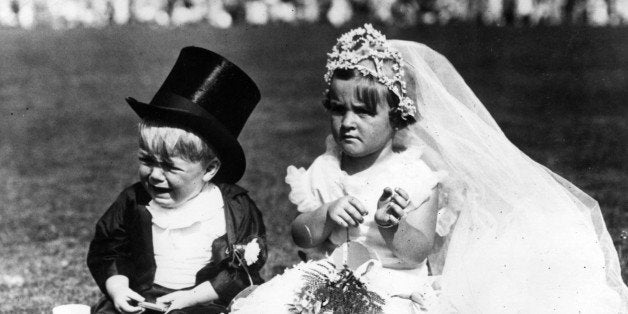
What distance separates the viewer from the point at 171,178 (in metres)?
4.23

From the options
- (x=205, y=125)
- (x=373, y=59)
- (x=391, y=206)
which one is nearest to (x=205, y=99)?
(x=205, y=125)

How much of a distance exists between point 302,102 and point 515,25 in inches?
271

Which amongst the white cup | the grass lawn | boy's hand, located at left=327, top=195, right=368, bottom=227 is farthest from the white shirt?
the grass lawn

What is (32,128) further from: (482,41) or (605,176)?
(482,41)

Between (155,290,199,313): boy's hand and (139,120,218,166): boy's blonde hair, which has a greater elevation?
(139,120,218,166): boy's blonde hair

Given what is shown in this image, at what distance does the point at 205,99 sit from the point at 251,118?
10.5 metres

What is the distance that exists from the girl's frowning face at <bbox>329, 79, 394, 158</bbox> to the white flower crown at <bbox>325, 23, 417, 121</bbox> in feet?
0.24

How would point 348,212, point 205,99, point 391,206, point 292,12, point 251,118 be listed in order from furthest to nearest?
1. point 292,12
2. point 251,118
3. point 205,99
4. point 348,212
5. point 391,206

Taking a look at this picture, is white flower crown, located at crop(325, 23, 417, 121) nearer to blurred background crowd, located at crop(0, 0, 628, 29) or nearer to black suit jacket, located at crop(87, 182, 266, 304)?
black suit jacket, located at crop(87, 182, 266, 304)

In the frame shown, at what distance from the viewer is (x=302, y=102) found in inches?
652

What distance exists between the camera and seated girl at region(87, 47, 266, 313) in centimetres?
422

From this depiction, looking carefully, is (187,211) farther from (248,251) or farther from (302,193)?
(302,193)

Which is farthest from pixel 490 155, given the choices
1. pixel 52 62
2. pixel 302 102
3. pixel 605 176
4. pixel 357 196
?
pixel 52 62

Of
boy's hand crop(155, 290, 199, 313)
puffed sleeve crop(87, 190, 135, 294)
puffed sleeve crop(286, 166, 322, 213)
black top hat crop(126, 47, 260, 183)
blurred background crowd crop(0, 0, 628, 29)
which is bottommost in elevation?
blurred background crowd crop(0, 0, 628, 29)
